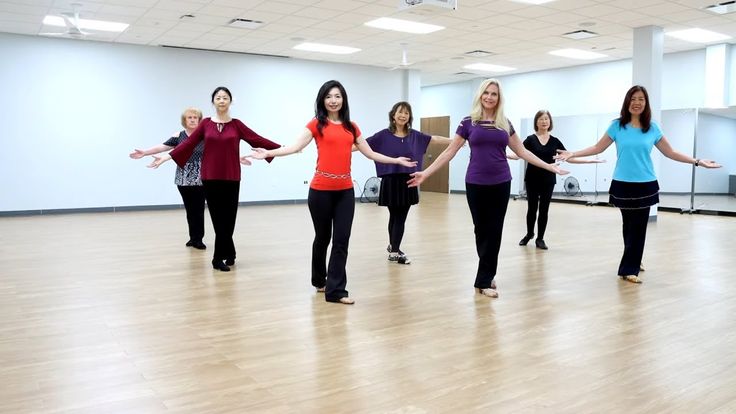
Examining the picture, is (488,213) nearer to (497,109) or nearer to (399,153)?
(497,109)

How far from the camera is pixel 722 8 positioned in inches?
378

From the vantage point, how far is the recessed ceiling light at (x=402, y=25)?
10.7 metres

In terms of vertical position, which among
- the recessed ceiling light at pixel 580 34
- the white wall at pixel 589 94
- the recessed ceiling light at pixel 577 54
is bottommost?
the white wall at pixel 589 94

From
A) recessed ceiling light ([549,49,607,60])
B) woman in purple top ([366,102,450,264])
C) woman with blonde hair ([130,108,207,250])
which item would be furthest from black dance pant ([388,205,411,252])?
recessed ceiling light ([549,49,607,60])

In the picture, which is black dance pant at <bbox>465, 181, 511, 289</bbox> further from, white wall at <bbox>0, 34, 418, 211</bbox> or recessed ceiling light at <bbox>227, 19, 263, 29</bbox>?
white wall at <bbox>0, 34, 418, 211</bbox>

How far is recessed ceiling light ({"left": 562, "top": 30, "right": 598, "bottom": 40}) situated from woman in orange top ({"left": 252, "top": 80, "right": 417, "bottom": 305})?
8.48 metres

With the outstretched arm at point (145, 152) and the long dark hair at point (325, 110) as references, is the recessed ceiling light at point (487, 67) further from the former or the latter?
the long dark hair at point (325, 110)

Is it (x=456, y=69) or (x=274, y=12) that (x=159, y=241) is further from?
(x=456, y=69)

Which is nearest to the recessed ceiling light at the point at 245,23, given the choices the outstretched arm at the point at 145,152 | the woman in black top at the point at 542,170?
the outstretched arm at the point at 145,152

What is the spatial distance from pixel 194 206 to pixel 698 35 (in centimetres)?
1007

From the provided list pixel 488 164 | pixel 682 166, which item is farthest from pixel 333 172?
pixel 682 166

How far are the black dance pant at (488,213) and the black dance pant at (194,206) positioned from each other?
358cm

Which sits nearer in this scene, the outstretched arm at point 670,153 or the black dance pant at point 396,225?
the outstretched arm at point 670,153

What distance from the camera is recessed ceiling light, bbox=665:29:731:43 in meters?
11.4
